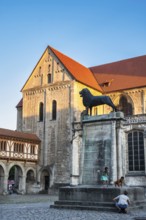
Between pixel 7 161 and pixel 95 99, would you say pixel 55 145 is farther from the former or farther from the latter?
pixel 95 99

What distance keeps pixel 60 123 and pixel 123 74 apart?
1083 centimetres

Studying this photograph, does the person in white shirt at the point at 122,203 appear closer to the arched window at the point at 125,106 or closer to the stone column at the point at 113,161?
the stone column at the point at 113,161

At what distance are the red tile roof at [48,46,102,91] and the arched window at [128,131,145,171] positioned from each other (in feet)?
33.2

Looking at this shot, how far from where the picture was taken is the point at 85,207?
14.2m

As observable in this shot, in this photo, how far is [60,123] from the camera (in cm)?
3816

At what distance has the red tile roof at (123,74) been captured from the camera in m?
40.1

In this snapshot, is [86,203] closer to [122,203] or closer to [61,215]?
[122,203]

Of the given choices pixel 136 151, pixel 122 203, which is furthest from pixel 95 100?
pixel 136 151

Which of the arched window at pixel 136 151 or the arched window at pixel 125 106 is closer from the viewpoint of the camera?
the arched window at pixel 136 151

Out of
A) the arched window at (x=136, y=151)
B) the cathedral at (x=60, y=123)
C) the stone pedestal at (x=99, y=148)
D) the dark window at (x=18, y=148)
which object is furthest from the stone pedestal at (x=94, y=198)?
the dark window at (x=18, y=148)

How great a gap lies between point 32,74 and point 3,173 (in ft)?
44.3

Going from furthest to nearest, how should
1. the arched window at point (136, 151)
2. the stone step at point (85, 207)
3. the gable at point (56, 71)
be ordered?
1. the gable at point (56, 71)
2. the arched window at point (136, 151)
3. the stone step at point (85, 207)

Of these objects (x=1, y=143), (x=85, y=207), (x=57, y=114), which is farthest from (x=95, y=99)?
(x=57, y=114)

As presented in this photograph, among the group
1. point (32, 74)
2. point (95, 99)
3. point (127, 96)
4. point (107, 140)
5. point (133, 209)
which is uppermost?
point (32, 74)
